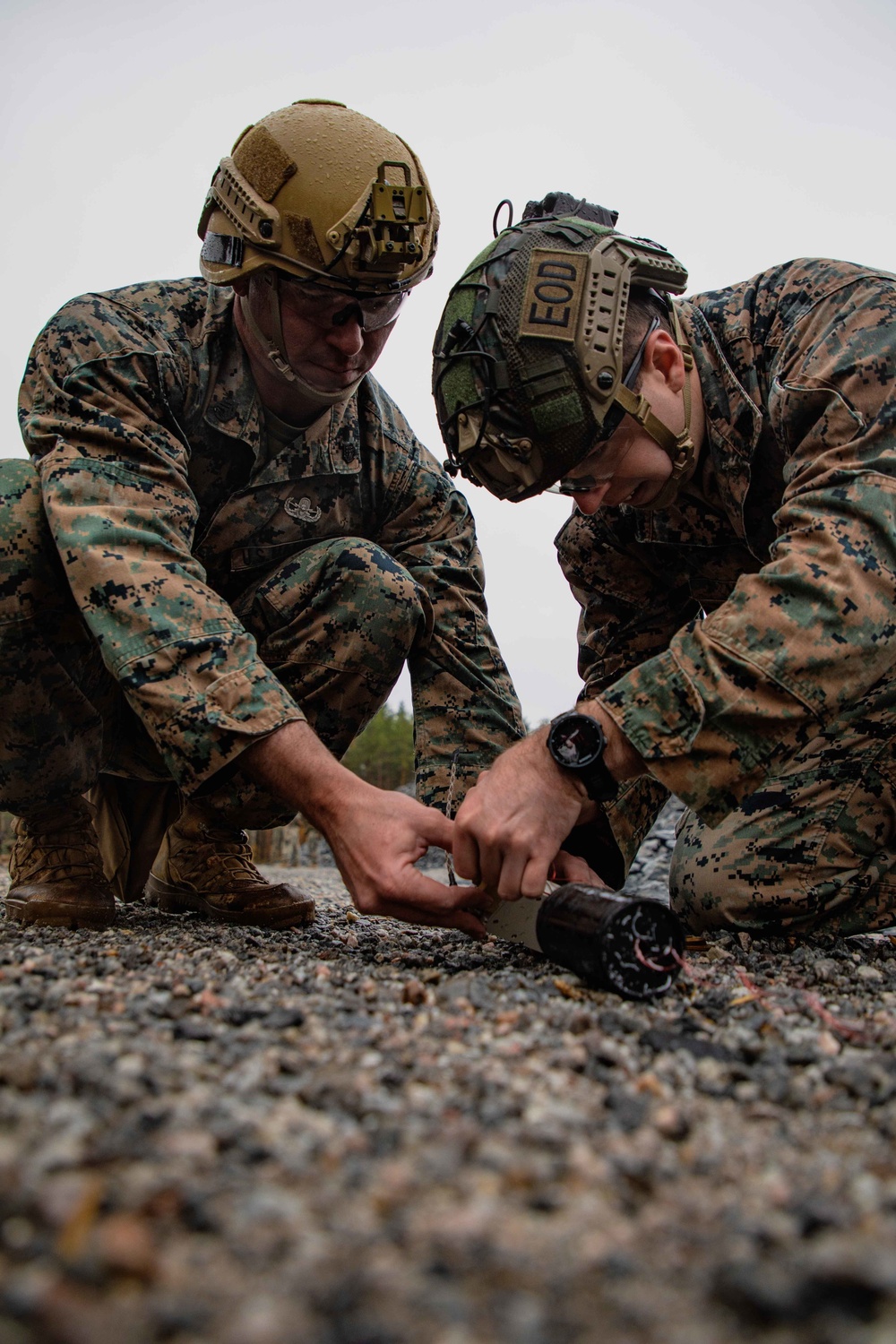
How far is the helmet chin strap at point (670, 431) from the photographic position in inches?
127

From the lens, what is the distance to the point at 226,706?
9.14 ft

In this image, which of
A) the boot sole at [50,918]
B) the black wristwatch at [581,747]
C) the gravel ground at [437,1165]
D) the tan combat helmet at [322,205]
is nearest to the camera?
the gravel ground at [437,1165]

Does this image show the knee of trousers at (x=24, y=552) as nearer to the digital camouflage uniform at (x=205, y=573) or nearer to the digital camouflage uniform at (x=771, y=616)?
the digital camouflage uniform at (x=205, y=573)

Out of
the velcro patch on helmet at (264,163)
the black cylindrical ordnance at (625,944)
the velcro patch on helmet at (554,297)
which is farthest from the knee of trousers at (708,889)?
the velcro patch on helmet at (264,163)

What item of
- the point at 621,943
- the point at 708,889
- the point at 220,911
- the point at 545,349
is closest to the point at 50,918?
the point at 220,911

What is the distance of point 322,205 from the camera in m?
3.66

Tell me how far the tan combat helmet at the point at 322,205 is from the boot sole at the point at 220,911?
8.03 feet

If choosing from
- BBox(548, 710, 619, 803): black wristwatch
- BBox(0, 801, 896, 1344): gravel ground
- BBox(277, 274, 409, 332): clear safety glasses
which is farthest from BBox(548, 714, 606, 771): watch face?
BBox(277, 274, 409, 332): clear safety glasses

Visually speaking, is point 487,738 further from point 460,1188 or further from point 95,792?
point 460,1188

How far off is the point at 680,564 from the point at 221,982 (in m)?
2.70

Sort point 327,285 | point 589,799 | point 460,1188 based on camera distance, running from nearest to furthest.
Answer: point 460,1188, point 589,799, point 327,285

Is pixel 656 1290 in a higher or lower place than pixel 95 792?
higher

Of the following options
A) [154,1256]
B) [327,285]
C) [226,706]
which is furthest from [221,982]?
[327,285]

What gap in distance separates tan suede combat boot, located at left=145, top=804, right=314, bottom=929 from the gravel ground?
143cm
